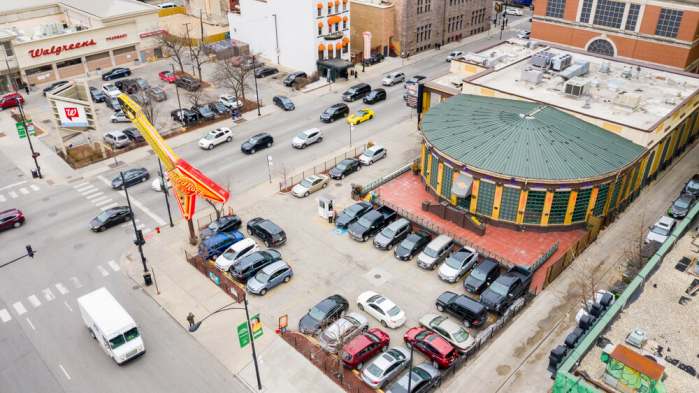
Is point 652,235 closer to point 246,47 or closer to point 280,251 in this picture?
point 280,251

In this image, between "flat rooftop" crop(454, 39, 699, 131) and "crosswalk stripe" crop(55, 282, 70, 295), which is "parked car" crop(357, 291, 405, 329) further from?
"flat rooftop" crop(454, 39, 699, 131)

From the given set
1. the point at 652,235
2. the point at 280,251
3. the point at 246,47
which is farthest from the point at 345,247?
the point at 246,47

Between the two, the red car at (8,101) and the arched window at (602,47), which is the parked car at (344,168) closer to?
the arched window at (602,47)

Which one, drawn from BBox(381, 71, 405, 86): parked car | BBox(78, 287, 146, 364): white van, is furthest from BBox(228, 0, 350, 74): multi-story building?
BBox(78, 287, 146, 364): white van

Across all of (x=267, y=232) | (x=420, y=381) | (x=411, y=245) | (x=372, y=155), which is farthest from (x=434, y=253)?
(x=372, y=155)

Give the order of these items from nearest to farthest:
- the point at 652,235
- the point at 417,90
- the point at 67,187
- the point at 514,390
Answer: the point at 514,390 → the point at 652,235 → the point at 67,187 → the point at 417,90

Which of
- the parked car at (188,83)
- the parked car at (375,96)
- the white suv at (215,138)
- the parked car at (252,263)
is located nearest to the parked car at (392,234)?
the parked car at (252,263)
